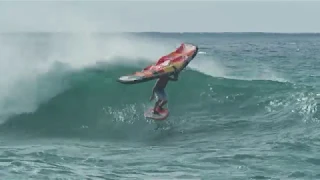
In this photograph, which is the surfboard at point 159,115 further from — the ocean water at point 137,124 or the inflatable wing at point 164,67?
the inflatable wing at point 164,67

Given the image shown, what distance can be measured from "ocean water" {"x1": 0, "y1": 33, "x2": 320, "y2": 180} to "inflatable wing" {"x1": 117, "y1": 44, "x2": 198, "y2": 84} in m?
1.55

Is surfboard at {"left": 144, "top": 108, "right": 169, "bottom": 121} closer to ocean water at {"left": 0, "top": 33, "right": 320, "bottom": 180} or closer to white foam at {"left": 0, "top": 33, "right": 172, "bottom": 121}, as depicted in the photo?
ocean water at {"left": 0, "top": 33, "right": 320, "bottom": 180}

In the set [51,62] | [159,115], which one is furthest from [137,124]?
→ [51,62]

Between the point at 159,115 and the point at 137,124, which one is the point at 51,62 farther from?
the point at 159,115

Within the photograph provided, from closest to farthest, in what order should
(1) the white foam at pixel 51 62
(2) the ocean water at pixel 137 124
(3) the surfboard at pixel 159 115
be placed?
(2) the ocean water at pixel 137 124, (3) the surfboard at pixel 159 115, (1) the white foam at pixel 51 62

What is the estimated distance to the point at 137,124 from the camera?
18.6 metres

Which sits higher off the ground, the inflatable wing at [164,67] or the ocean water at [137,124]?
the inflatable wing at [164,67]

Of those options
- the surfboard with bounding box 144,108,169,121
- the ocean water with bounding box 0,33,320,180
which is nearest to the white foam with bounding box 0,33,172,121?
the ocean water with bounding box 0,33,320,180

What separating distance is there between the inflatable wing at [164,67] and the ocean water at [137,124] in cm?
155

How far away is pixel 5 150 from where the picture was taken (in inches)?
595

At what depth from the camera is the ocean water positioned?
13023mm

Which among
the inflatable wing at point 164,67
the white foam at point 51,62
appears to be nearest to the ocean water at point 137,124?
the white foam at point 51,62

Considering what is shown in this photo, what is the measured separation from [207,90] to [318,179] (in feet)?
36.0

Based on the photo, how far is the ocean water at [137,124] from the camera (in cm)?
1302
